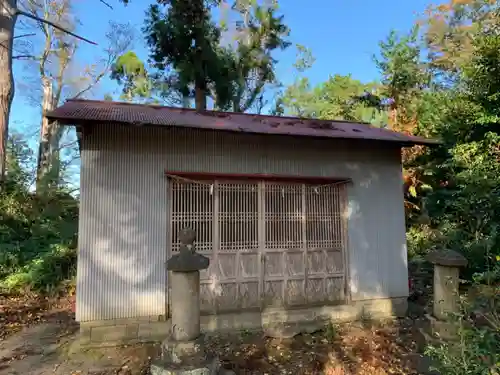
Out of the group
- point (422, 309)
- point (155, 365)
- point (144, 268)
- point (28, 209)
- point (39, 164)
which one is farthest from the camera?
point (39, 164)

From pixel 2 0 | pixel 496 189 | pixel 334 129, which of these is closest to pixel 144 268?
pixel 334 129

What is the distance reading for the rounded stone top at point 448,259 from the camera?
399cm

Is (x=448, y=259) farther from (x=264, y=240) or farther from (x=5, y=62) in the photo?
(x=5, y=62)

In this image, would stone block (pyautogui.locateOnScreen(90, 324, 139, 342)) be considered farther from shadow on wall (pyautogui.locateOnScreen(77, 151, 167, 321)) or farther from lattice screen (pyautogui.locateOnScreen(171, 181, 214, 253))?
lattice screen (pyautogui.locateOnScreen(171, 181, 214, 253))

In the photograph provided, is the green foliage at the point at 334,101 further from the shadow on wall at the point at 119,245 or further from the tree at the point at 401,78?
the shadow on wall at the point at 119,245

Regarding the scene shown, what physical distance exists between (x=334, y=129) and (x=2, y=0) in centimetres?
609

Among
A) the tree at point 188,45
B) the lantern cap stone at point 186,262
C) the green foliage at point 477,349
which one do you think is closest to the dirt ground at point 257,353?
the lantern cap stone at point 186,262

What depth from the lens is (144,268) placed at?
214 inches

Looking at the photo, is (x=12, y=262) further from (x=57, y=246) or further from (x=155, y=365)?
(x=155, y=365)

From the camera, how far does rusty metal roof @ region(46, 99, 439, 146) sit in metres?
5.01

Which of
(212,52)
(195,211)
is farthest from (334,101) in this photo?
(195,211)

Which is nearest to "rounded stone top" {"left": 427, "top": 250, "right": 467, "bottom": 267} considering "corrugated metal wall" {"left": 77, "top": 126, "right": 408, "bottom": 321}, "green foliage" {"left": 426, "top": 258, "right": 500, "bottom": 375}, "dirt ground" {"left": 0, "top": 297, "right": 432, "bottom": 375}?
"green foliage" {"left": 426, "top": 258, "right": 500, "bottom": 375}

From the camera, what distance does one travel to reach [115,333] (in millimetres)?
5227

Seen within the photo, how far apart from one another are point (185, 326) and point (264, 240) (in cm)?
252
